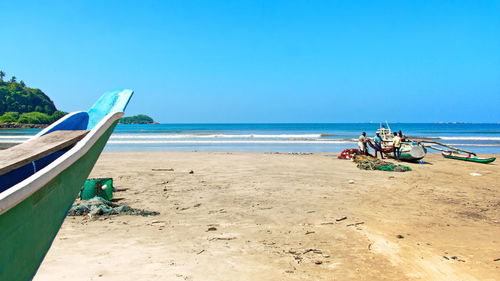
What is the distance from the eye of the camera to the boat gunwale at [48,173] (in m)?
1.82

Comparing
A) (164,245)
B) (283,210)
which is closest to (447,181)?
(283,210)

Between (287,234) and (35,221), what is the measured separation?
14.0ft

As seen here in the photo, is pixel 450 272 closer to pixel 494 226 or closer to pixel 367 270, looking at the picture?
pixel 367 270

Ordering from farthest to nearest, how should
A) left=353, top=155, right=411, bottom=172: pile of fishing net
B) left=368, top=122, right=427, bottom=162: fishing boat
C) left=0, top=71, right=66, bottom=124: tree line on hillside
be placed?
left=0, top=71, right=66, bottom=124: tree line on hillside → left=368, top=122, right=427, bottom=162: fishing boat → left=353, top=155, right=411, bottom=172: pile of fishing net

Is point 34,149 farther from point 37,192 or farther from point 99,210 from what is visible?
point 99,210

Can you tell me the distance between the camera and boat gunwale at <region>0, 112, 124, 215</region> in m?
1.82

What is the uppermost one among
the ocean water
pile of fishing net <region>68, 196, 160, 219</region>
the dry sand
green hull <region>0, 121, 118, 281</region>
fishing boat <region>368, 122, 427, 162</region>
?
green hull <region>0, 121, 118, 281</region>

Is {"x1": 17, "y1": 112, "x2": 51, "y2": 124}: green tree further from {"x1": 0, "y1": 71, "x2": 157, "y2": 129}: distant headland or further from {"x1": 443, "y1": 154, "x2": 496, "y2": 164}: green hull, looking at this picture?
{"x1": 443, "y1": 154, "x2": 496, "y2": 164}: green hull

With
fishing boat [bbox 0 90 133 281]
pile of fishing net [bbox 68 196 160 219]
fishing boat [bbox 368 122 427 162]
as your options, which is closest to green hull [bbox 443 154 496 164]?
fishing boat [bbox 368 122 427 162]

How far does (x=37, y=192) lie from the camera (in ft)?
7.25

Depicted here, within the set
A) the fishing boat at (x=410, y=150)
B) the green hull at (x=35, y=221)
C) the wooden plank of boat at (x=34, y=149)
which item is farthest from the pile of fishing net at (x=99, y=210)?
the fishing boat at (x=410, y=150)

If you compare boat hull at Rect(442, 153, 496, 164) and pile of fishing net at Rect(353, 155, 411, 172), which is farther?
boat hull at Rect(442, 153, 496, 164)

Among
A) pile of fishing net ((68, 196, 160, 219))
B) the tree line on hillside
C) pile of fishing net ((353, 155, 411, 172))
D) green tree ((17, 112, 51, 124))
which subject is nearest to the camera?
pile of fishing net ((68, 196, 160, 219))

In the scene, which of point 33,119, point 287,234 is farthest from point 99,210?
point 33,119
